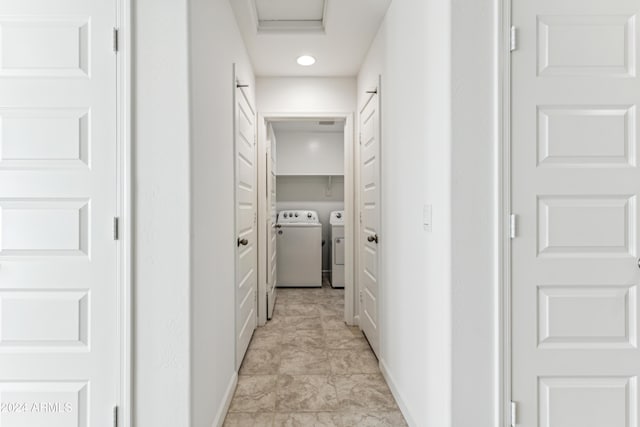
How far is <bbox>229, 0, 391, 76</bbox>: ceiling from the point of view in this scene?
2341 millimetres

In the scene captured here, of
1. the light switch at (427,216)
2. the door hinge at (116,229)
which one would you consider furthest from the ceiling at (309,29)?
the door hinge at (116,229)

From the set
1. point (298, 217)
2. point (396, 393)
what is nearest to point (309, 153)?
point (298, 217)

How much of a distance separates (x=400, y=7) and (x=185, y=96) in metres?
1.38

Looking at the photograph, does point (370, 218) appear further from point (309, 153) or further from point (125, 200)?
point (309, 153)

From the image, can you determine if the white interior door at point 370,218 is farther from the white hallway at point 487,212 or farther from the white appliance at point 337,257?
the white appliance at point 337,257

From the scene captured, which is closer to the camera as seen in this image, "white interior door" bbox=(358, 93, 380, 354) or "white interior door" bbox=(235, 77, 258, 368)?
"white interior door" bbox=(235, 77, 258, 368)

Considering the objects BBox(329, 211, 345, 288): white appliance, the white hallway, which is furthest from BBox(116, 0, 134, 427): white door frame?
BBox(329, 211, 345, 288): white appliance

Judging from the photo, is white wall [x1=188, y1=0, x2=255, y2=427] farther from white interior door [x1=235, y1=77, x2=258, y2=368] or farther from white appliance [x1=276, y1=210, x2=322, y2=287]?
white appliance [x1=276, y1=210, x2=322, y2=287]

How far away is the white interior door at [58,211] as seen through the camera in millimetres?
1392

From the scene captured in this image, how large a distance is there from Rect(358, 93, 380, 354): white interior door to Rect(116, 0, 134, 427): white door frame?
1.63m

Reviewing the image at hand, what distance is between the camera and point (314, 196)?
5.77 meters

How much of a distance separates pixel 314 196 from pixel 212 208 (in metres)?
4.02

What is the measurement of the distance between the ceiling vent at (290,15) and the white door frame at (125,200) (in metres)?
1.29

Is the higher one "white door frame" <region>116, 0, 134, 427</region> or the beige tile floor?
"white door frame" <region>116, 0, 134, 427</region>
